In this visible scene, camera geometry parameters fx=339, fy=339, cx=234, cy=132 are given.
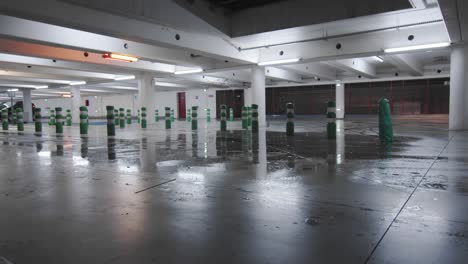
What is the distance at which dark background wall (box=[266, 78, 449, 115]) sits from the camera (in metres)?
30.1

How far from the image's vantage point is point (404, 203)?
2.67m

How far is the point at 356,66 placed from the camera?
21.1 meters

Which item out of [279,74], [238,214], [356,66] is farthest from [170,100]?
[238,214]

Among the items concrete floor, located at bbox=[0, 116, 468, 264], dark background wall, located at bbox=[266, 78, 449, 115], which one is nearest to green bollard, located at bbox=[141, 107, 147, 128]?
concrete floor, located at bbox=[0, 116, 468, 264]

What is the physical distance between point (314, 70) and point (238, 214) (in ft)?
71.4

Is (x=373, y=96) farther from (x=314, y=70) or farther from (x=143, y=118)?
(x=143, y=118)

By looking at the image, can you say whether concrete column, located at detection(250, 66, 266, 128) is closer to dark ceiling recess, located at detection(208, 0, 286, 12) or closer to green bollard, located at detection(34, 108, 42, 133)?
dark ceiling recess, located at detection(208, 0, 286, 12)

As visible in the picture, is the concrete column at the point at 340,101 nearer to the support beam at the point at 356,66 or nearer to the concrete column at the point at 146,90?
the support beam at the point at 356,66

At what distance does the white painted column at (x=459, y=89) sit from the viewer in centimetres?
1294

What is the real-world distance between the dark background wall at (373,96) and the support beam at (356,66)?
6887 mm

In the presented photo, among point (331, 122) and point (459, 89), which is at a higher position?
point (459, 89)

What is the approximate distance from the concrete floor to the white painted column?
33.6 ft

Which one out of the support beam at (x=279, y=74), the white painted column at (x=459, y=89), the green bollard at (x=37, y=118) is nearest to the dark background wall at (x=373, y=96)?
the support beam at (x=279, y=74)

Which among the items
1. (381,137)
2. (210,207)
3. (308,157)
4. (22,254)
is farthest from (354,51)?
(22,254)
